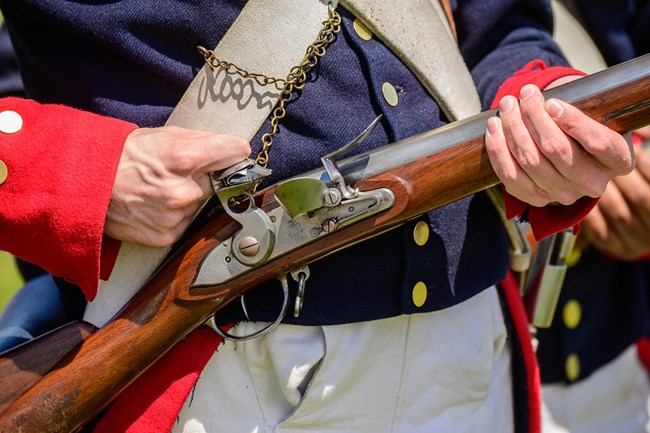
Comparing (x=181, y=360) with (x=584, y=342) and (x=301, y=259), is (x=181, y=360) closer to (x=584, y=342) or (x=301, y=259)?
(x=301, y=259)

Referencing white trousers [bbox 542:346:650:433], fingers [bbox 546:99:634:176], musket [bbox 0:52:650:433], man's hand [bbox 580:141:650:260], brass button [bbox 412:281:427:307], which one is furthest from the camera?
white trousers [bbox 542:346:650:433]

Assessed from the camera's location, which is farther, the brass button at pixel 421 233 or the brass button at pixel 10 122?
the brass button at pixel 421 233

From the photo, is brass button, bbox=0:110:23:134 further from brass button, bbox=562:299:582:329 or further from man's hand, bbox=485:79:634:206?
brass button, bbox=562:299:582:329

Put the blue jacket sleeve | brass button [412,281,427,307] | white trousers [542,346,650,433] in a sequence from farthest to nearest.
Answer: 1. white trousers [542,346,650,433]
2. the blue jacket sleeve
3. brass button [412,281,427,307]

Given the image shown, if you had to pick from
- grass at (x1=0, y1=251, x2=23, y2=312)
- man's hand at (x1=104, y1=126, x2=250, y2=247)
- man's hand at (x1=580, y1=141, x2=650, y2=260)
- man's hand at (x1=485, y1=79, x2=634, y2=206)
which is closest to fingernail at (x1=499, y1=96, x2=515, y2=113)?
man's hand at (x1=485, y1=79, x2=634, y2=206)

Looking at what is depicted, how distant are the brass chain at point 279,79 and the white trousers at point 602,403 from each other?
1.47m

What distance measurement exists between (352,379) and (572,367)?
125cm

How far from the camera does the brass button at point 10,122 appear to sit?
137cm

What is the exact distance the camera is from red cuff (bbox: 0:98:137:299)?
4.38 feet

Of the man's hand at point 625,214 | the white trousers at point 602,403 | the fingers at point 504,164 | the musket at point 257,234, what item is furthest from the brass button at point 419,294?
the white trousers at point 602,403

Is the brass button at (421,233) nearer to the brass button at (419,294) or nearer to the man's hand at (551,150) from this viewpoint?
the brass button at (419,294)

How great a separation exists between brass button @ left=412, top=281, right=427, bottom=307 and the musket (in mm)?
133

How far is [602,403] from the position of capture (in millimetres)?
2547

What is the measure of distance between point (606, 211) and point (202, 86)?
4.58 ft
